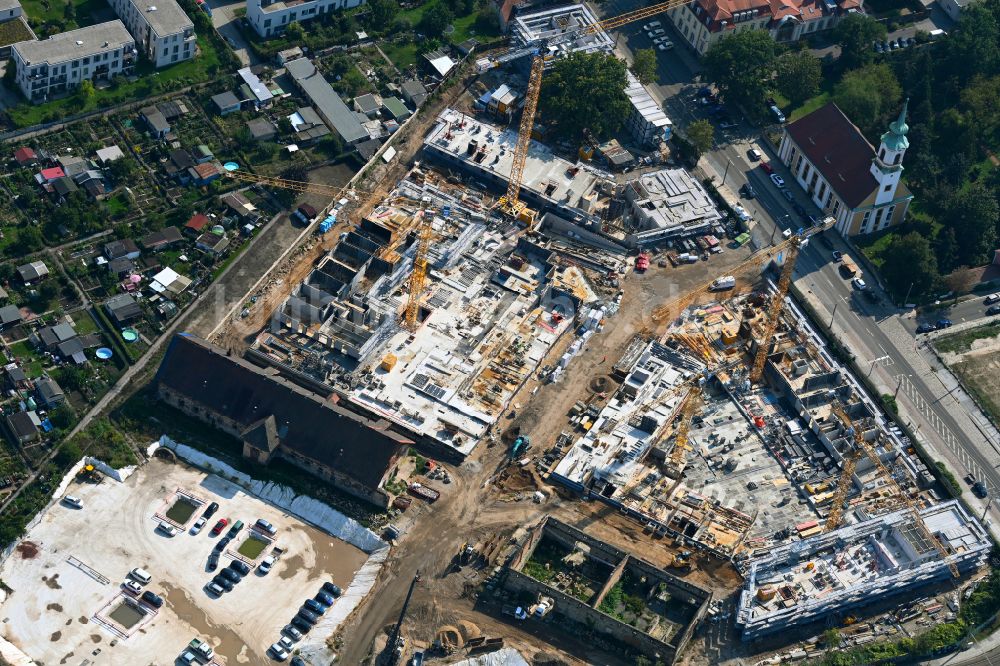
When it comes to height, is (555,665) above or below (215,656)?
above

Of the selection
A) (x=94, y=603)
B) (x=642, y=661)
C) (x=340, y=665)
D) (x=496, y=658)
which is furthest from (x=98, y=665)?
(x=642, y=661)

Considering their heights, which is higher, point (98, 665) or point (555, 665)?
point (555, 665)

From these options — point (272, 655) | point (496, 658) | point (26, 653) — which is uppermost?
point (496, 658)

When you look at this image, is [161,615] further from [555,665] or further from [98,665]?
[555,665]

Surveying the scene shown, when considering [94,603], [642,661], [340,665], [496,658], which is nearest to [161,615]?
[94,603]

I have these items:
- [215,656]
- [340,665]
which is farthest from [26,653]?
[340,665]

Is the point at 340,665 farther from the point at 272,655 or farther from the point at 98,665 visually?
the point at 98,665

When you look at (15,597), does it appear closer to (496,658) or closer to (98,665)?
(98,665)
